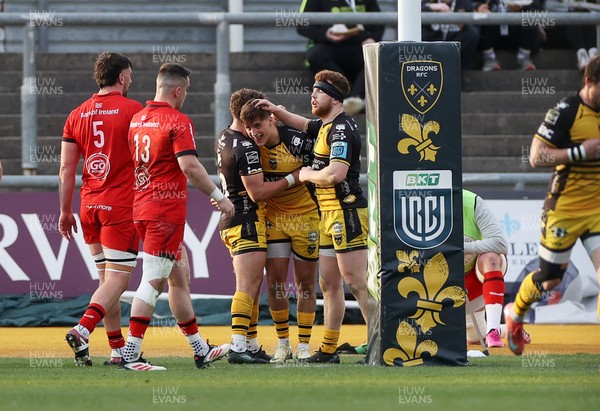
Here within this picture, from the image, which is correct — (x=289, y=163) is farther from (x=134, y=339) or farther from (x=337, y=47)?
(x=337, y=47)

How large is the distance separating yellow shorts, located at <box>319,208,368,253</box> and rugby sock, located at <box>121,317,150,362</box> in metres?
1.71

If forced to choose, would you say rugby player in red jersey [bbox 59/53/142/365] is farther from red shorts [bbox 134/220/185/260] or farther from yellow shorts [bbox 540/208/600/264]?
yellow shorts [bbox 540/208/600/264]

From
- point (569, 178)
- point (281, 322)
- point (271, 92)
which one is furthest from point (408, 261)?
point (271, 92)

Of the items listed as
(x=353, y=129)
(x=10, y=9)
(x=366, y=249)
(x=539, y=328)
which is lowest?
(x=539, y=328)

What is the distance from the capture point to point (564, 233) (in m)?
9.34

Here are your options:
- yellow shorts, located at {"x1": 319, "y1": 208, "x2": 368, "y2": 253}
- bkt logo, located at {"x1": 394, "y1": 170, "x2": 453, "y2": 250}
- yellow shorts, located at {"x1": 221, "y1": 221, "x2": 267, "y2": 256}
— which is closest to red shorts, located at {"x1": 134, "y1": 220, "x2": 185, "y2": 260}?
yellow shorts, located at {"x1": 221, "y1": 221, "x2": 267, "y2": 256}

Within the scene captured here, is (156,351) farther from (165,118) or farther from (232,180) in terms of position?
(165,118)

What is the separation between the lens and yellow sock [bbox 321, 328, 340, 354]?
996 cm

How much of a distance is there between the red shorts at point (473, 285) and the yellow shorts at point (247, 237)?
229 centimetres

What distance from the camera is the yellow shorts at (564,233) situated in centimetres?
930

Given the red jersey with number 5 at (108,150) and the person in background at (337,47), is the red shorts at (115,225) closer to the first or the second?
the red jersey with number 5 at (108,150)

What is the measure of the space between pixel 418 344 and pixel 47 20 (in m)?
6.94

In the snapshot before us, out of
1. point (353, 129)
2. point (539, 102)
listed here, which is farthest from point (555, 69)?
point (353, 129)

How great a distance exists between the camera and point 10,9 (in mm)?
19438
